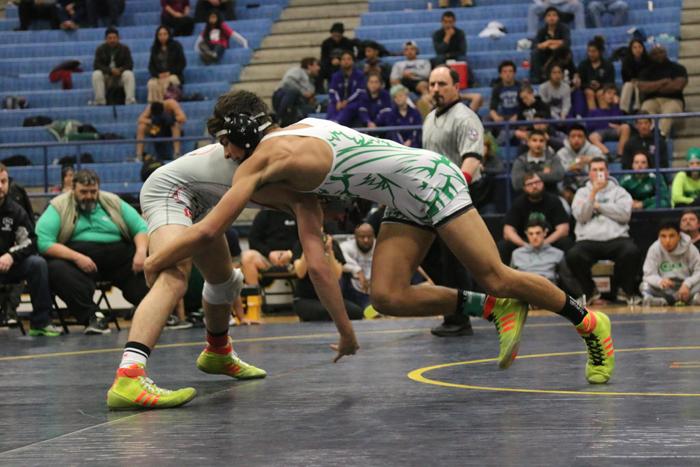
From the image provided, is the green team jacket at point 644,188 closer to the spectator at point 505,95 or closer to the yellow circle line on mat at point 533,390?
the spectator at point 505,95

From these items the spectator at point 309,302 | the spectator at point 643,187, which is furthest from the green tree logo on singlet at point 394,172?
the spectator at point 643,187

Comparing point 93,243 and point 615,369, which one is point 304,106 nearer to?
point 93,243

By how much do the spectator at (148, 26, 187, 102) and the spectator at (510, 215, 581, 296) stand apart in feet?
21.2

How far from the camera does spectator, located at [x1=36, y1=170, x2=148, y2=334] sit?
31.6 feet

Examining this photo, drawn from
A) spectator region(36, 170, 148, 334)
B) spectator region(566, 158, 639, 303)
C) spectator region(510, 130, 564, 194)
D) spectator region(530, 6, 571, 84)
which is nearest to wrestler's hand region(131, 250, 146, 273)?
spectator region(36, 170, 148, 334)

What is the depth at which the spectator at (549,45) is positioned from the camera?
47.7 feet

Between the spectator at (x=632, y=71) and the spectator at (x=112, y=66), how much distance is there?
238 inches

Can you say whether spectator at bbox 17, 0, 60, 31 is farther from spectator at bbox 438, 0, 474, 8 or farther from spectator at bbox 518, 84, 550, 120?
spectator at bbox 518, 84, 550, 120

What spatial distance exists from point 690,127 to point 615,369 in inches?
355

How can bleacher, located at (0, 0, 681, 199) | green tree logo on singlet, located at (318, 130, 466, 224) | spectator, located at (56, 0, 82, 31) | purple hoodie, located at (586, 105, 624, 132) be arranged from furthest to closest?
spectator, located at (56, 0, 82, 31) → bleacher, located at (0, 0, 681, 199) → purple hoodie, located at (586, 105, 624, 132) → green tree logo on singlet, located at (318, 130, 466, 224)

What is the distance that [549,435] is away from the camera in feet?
12.7

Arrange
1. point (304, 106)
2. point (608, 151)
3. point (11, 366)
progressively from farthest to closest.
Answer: point (304, 106)
point (608, 151)
point (11, 366)

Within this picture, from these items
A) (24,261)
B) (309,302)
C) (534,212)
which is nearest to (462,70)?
(534,212)

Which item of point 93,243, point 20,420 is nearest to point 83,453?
point 20,420
